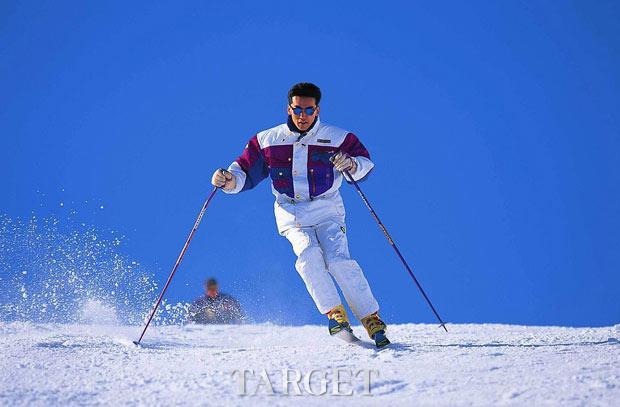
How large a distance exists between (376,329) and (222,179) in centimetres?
172

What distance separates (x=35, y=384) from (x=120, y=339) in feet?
5.68

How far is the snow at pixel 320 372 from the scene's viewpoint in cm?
280

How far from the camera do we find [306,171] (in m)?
5.07

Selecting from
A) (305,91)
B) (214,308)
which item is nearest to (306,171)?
(305,91)

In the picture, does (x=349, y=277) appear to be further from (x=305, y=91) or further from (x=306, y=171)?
(x=305, y=91)

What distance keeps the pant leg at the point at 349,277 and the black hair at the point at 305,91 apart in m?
1.15

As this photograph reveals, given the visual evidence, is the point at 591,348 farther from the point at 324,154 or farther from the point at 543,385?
the point at 324,154

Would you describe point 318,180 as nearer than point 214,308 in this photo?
Yes

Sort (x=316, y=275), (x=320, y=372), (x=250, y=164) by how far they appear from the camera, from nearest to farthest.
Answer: (x=320, y=372) < (x=316, y=275) < (x=250, y=164)

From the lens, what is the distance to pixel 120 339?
4.80 m

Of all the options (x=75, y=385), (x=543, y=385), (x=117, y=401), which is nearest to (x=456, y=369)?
(x=543, y=385)

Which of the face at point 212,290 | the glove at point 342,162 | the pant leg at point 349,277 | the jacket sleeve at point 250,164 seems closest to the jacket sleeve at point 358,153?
the glove at point 342,162

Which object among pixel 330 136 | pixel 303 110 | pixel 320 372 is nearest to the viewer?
pixel 320 372

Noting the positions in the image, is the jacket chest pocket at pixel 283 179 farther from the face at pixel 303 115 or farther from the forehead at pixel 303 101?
the forehead at pixel 303 101
